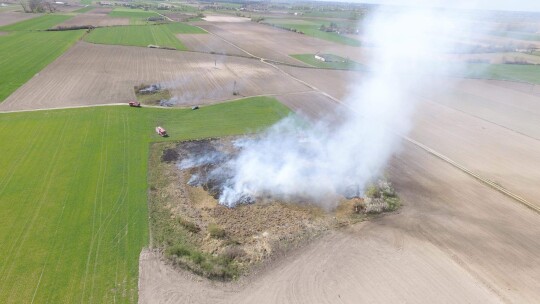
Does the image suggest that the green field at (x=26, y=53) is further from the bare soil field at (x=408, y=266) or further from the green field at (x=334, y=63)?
the green field at (x=334, y=63)

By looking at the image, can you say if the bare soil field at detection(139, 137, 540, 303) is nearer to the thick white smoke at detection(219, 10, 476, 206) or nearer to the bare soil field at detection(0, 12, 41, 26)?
the thick white smoke at detection(219, 10, 476, 206)

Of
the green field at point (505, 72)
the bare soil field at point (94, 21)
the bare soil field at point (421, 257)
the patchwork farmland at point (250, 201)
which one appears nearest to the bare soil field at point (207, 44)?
the patchwork farmland at point (250, 201)

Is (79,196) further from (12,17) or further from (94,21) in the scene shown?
(12,17)

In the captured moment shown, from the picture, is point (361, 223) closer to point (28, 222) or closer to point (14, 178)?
→ point (28, 222)

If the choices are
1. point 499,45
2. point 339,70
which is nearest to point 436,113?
point 339,70

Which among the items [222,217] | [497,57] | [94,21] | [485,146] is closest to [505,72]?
[497,57]

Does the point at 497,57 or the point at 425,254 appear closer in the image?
the point at 425,254
